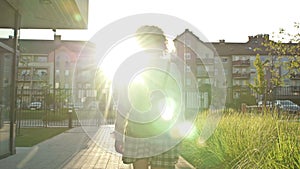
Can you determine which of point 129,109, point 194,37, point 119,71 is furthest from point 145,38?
point 194,37

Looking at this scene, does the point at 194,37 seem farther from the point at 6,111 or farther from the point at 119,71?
the point at 119,71

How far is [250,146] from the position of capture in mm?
6867

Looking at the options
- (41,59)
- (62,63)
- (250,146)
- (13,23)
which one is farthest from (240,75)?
(250,146)

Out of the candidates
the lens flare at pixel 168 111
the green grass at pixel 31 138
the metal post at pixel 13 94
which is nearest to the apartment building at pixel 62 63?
the green grass at pixel 31 138

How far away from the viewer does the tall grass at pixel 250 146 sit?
5.30m

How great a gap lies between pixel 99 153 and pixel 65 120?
2126 centimetres

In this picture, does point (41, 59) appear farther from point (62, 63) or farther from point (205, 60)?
point (205, 60)

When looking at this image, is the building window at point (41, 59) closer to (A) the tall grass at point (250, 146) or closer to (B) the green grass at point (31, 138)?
(B) the green grass at point (31, 138)

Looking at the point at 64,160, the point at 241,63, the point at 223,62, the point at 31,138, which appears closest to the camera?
the point at 64,160

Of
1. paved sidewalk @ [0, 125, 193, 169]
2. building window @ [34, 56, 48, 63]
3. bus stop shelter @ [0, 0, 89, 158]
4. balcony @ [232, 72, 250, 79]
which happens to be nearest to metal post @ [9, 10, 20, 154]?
bus stop shelter @ [0, 0, 89, 158]

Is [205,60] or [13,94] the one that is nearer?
[13,94]

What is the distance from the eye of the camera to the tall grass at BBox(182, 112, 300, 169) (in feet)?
17.4

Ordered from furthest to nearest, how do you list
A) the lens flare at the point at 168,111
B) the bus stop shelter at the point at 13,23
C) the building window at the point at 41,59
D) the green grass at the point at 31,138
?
1. the building window at the point at 41,59
2. the green grass at the point at 31,138
3. the bus stop shelter at the point at 13,23
4. the lens flare at the point at 168,111

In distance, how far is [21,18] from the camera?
12859 mm
